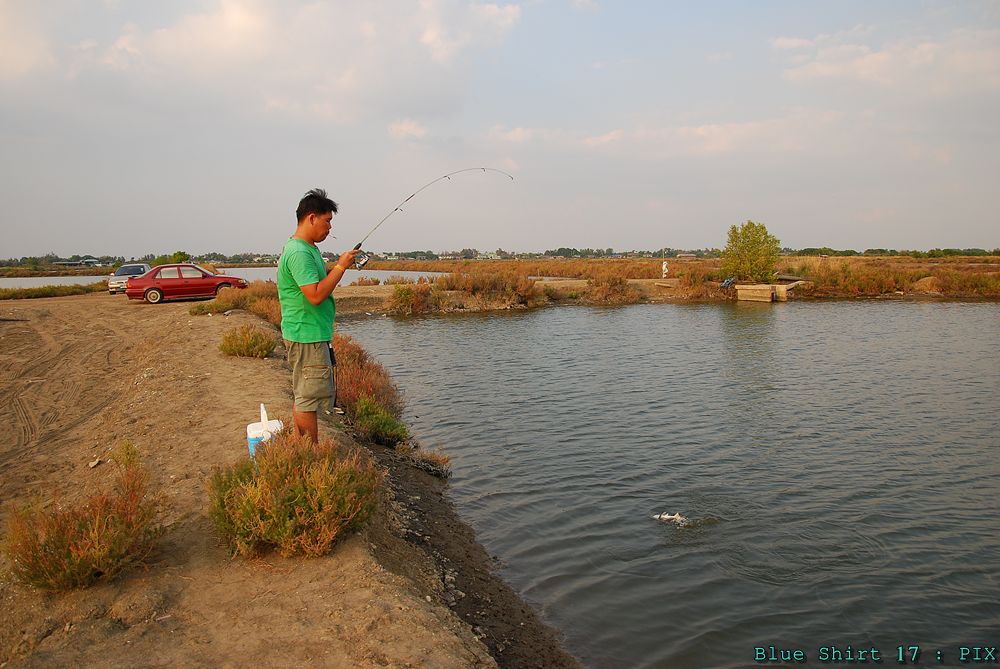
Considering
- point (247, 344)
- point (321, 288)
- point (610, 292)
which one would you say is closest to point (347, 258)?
point (321, 288)

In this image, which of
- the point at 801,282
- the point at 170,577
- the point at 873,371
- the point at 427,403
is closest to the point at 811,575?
the point at 170,577

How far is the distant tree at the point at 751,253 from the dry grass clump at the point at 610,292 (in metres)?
7.06

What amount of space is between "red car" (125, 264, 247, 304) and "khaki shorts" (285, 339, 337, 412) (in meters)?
22.4

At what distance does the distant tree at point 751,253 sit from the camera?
4244 centimetres

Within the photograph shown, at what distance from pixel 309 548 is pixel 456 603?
1.28 metres

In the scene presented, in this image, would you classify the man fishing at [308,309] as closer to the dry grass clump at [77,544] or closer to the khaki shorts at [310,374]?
the khaki shorts at [310,374]

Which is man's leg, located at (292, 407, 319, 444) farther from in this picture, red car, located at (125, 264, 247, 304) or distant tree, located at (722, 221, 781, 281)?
distant tree, located at (722, 221, 781, 281)

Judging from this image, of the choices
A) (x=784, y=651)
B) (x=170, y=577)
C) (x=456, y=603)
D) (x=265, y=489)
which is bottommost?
(x=784, y=651)

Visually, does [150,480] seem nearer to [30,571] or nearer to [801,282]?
[30,571]

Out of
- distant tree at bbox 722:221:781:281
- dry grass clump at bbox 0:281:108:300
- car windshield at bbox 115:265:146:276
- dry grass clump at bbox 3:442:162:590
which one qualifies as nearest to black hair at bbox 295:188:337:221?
dry grass clump at bbox 3:442:162:590

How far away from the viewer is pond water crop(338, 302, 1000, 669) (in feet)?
18.3

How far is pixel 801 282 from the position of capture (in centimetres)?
4353

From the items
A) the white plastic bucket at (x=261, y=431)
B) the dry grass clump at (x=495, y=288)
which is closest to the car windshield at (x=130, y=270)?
the dry grass clump at (x=495, y=288)

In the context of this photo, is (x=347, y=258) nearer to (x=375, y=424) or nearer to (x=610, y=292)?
(x=375, y=424)
